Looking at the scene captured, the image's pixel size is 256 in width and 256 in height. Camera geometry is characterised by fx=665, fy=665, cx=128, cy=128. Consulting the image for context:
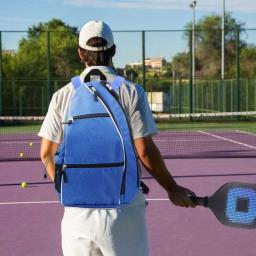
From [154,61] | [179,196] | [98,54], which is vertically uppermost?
[154,61]

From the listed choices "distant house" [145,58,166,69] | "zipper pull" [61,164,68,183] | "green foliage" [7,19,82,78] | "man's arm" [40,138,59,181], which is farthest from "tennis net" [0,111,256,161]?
"green foliage" [7,19,82,78]

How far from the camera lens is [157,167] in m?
2.48

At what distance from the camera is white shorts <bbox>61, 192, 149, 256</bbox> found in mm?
2432

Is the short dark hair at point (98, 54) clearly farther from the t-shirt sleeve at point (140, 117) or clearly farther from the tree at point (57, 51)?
the tree at point (57, 51)

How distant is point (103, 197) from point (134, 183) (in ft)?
0.41

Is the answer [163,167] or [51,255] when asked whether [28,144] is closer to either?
[51,255]

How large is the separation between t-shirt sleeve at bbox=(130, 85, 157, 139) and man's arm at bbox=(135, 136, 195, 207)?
25mm

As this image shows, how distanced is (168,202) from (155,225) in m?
1.13

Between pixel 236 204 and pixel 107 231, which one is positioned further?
pixel 236 204

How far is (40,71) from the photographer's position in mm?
32938

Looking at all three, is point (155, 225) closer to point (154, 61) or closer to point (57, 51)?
point (57, 51)

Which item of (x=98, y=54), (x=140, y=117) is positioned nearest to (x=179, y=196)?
(x=140, y=117)

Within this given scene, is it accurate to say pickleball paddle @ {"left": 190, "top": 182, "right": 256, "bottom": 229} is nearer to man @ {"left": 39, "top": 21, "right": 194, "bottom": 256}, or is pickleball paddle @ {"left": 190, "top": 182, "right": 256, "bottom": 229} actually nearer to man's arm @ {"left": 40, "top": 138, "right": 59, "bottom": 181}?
man @ {"left": 39, "top": 21, "right": 194, "bottom": 256}

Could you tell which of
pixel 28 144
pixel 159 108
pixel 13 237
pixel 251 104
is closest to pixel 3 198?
pixel 13 237
